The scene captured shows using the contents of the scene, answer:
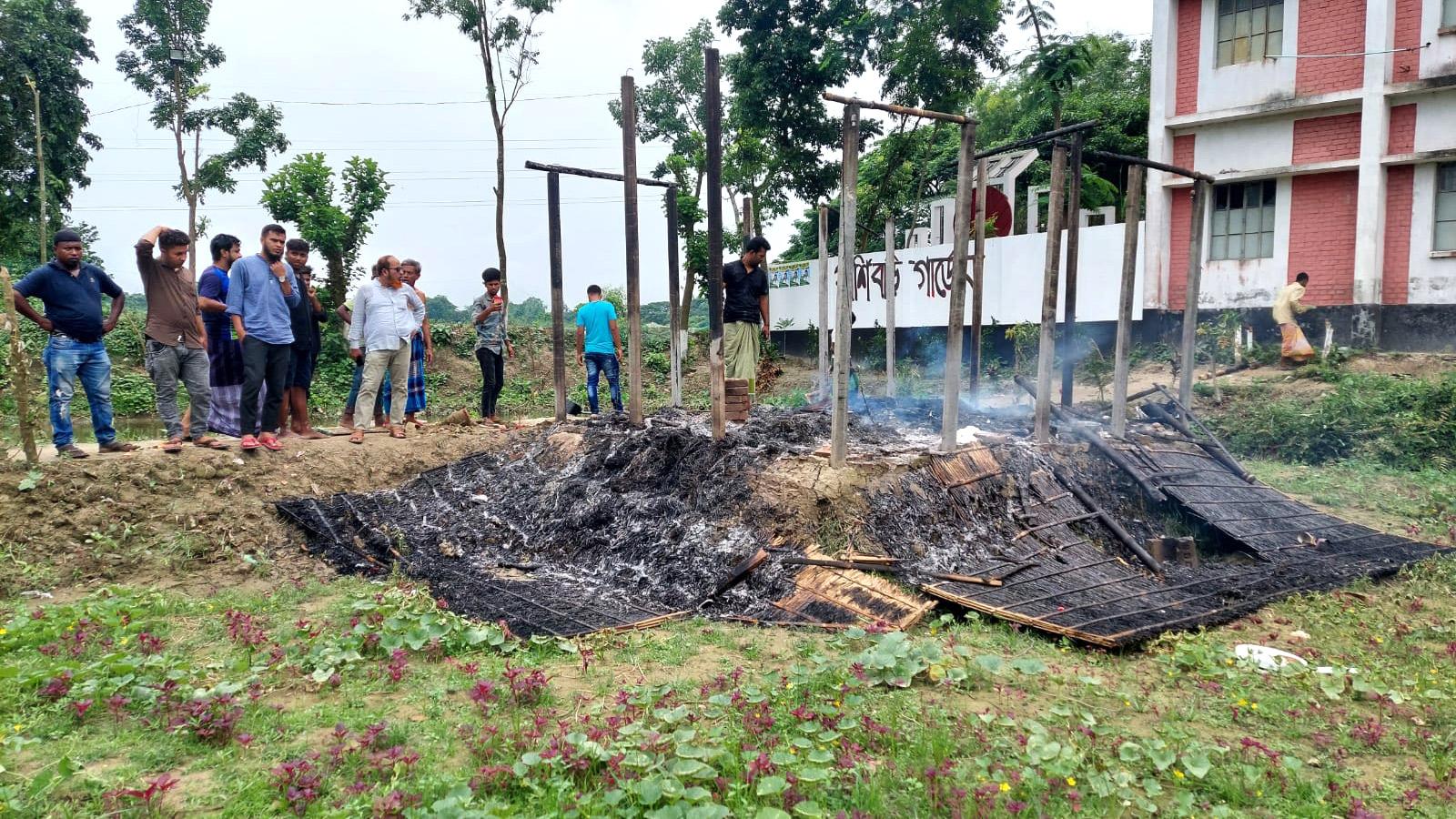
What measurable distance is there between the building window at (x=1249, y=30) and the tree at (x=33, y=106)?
25049 millimetres

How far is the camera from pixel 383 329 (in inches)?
320

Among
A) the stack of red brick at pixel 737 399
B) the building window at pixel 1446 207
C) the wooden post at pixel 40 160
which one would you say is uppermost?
the wooden post at pixel 40 160

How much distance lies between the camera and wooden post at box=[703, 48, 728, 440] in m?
6.96

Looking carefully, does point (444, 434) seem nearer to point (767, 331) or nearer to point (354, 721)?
point (767, 331)

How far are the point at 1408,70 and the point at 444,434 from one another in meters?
14.4

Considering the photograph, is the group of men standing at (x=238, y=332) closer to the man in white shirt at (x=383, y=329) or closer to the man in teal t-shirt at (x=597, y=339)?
the man in white shirt at (x=383, y=329)

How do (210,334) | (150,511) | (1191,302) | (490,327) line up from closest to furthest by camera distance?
(150,511) < (210,334) < (1191,302) < (490,327)

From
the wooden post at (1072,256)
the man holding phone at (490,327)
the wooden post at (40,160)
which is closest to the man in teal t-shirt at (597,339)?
the man holding phone at (490,327)

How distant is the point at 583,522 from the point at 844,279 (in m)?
2.76

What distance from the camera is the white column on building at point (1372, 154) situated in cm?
1290

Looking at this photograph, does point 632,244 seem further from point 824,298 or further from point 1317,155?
point 1317,155

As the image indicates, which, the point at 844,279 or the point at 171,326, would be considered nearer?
the point at 844,279

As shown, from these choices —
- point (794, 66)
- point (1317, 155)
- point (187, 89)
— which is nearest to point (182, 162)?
point (187, 89)

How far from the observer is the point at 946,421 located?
21.3 feet
